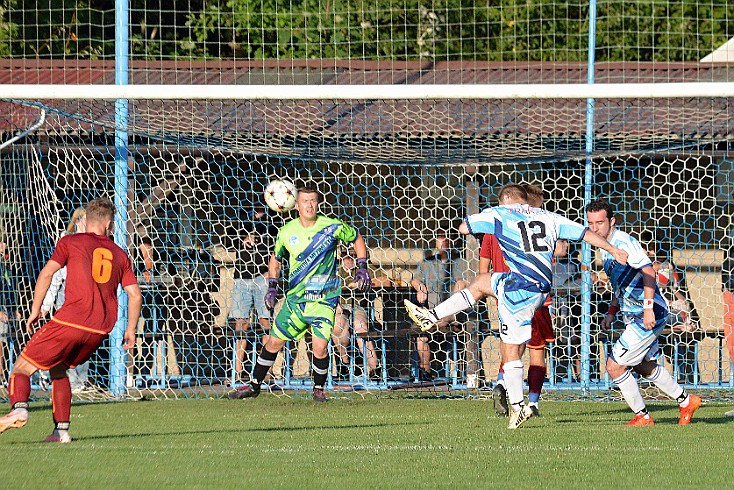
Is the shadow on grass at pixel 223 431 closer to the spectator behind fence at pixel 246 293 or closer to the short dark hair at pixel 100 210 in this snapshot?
the short dark hair at pixel 100 210

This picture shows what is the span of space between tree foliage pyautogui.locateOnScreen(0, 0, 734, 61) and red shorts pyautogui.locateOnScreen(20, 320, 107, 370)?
24.8 ft

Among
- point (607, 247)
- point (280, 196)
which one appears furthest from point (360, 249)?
point (607, 247)

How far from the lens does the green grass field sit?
610 cm

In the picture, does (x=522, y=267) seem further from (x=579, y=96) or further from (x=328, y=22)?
(x=328, y=22)


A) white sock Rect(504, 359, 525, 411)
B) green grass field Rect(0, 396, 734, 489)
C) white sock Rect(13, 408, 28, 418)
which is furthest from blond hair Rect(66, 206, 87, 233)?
white sock Rect(504, 359, 525, 411)

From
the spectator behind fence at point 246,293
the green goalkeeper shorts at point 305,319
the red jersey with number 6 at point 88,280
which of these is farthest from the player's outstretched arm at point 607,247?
the spectator behind fence at point 246,293

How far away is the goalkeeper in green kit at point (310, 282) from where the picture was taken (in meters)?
10.9

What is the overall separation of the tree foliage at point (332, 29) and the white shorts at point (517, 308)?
7.34 metres

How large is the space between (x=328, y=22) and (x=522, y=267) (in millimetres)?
10550

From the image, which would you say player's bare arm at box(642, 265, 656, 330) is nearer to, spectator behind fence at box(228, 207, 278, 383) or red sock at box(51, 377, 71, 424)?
red sock at box(51, 377, 71, 424)

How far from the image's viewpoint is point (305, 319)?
1091cm

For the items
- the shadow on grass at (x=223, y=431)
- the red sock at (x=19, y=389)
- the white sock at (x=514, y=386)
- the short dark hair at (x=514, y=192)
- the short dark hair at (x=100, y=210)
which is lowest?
the shadow on grass at (x=223, y=431)

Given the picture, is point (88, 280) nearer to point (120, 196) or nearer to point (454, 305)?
point (454, 305)

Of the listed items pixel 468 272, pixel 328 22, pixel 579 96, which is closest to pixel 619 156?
pixel 468 272
